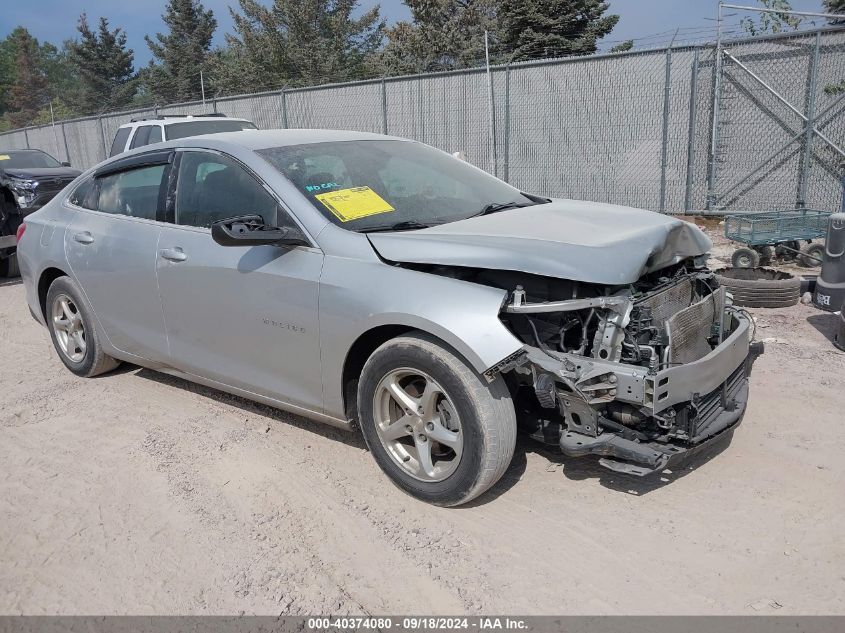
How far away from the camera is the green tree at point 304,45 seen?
124 ft

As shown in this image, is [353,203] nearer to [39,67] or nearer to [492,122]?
[492,122]

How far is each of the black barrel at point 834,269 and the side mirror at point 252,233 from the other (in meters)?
4.75

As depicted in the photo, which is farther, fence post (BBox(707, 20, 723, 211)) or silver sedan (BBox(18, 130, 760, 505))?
fence post (BBox(707, 20, 723, 211))

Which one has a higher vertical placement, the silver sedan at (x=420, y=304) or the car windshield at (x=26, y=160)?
the car windshield at (x=26, y=160)

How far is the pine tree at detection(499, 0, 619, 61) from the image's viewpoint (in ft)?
96.0

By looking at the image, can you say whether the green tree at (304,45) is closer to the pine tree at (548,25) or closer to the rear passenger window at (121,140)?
the pine tree at (548,25)

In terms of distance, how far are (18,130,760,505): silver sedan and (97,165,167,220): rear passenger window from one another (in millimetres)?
18

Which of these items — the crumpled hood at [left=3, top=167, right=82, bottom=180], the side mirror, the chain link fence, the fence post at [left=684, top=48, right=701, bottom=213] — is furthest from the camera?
the crumpled hood at [left=3, top=167, right=82, bottom=180]

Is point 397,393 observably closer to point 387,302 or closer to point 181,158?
point 387,302

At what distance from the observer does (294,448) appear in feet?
13.3

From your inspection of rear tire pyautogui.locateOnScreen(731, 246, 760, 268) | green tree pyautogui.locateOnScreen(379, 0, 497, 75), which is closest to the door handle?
rear tire pyautogui.locateOnScreen(731, 246, 760, 268)

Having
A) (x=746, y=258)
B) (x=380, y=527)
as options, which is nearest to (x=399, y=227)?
(x=380, y=527)

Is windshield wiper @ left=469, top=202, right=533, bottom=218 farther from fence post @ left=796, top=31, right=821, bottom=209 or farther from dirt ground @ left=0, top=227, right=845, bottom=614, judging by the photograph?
fence post @ left=796, top=31, right=821, bottom=209

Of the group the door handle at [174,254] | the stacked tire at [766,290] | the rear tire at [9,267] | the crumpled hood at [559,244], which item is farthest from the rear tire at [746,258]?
the rear tire at [9,267]
